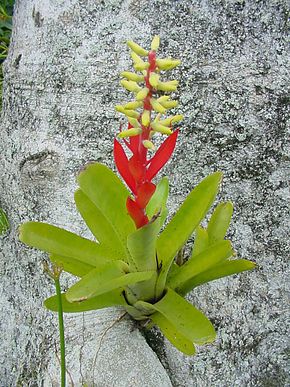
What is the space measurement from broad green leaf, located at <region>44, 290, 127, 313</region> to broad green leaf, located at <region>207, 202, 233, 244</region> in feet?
0.60

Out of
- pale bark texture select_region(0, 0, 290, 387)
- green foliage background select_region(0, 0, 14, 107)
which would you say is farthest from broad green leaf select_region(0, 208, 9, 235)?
green foliage background select_region(0, 0, 14, 107)

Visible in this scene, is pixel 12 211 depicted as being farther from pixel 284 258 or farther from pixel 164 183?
pixel 284 258

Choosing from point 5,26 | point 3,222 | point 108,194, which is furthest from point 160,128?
point 5,26

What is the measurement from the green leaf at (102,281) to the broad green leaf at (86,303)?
0.26 feet

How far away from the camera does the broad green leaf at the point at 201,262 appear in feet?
2.75

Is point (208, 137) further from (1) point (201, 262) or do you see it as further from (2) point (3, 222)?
(2) point (3, 222)

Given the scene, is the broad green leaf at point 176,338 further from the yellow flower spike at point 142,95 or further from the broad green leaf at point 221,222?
the yellow flower spike at point 142,95

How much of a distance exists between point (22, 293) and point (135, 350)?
334mm

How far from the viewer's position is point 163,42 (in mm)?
1118

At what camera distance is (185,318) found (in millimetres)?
869

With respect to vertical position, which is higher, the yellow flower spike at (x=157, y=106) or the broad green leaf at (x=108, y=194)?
the yellow flower spike at (x=157, y=106)

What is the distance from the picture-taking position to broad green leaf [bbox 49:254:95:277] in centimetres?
92

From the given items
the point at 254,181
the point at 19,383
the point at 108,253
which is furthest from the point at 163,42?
the point at 19,383

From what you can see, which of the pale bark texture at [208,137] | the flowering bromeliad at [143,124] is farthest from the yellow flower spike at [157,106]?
the pale bark texture at [208,137]
